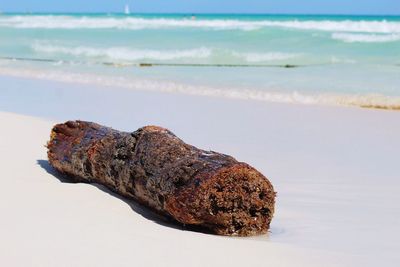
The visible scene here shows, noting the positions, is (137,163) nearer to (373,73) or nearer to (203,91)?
(203,91)

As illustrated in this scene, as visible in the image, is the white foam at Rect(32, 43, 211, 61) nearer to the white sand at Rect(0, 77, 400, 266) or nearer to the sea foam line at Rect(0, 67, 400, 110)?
the sea foam line at Rect(0, 67, 400, 110)

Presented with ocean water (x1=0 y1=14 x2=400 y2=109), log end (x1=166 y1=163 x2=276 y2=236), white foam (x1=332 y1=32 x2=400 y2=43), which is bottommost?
log end (x1=166 y1=163 x2=276 y2=236)

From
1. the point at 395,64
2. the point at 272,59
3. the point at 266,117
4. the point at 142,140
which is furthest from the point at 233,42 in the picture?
the point at 142,140

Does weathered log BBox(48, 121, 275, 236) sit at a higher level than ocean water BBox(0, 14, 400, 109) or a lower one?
lower

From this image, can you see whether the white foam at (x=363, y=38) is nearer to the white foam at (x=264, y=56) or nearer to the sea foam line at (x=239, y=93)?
the white foam at (x=264, y=56)

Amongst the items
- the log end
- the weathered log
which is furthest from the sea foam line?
the log end

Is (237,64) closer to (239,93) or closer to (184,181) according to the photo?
(239,93)

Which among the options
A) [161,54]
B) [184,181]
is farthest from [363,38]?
[184,181]
